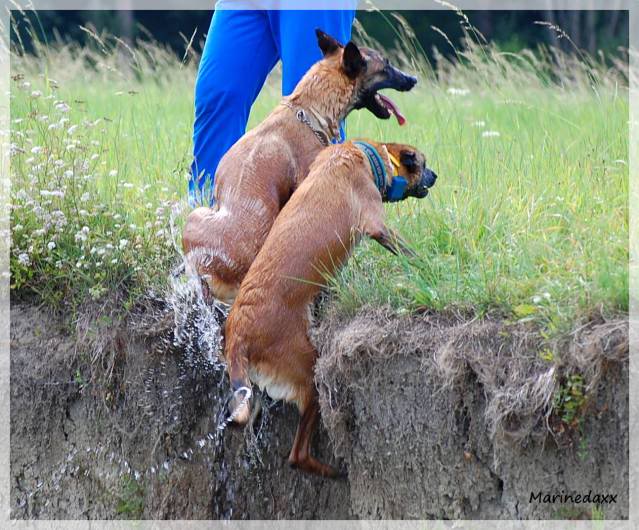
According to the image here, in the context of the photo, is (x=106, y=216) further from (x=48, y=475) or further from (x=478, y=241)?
(x=478, y=241)

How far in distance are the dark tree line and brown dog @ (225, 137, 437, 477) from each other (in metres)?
12.2

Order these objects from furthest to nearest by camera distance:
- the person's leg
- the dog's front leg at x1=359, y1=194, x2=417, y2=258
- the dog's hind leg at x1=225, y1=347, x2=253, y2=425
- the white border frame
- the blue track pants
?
1. the person's leg
2. the blue track pants
3. the dog's front leg at x1=359, y1=194, x2=417, y2=258
4. the dog's hind leg at x1=225, y1=347, x2=253, y2=425
5. the white border frame

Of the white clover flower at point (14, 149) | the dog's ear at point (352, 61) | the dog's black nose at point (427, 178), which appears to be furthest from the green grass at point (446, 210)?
the dog's ear at point (352, 61)

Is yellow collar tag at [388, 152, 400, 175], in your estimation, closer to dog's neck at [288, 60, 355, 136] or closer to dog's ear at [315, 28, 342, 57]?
dog's neck at [288, 60, 355, 136]

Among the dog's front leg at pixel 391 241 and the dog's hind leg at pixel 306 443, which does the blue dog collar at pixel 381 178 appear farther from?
the dog's hind leg at pixel 306 443

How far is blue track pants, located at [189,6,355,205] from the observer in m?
5.29

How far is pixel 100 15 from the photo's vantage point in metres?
18.6

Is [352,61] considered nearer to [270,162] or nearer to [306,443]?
[270,162]

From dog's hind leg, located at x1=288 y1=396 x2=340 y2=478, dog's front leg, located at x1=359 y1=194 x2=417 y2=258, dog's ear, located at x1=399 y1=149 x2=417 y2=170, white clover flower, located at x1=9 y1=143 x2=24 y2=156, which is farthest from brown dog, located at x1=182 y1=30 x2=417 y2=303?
white clover flower, located at x1=9 y1=143 x2=24 y2=156

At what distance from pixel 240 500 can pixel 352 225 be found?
1.53 m

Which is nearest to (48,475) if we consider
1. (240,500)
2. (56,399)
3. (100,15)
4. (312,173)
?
(56,399)

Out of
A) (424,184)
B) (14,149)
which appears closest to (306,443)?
(424,184)

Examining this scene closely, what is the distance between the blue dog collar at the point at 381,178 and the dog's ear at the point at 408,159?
82 mm

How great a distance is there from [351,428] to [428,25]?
1363 centimetres
